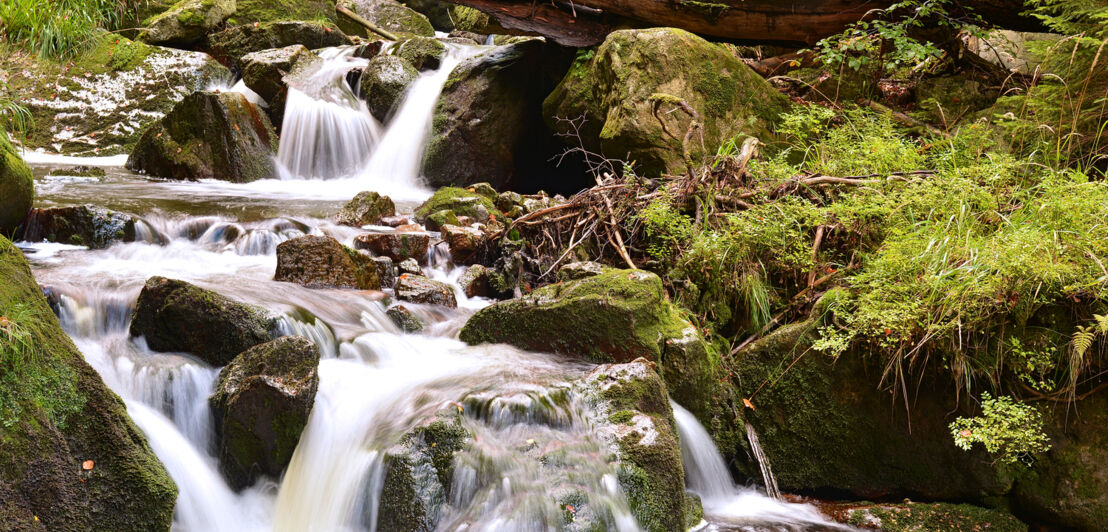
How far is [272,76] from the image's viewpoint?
11242 millimetres

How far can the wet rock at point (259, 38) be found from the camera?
13023 millimetres

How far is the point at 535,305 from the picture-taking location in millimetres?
4480

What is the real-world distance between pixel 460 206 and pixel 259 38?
304 inches

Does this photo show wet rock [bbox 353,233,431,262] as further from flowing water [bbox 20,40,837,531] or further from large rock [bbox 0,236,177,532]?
large rock [bbox 0,236,177,532]

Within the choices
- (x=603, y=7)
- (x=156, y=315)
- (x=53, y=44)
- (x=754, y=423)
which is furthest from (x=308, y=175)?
(x=754, y=423)

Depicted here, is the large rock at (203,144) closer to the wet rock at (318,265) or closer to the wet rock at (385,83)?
the wet rock at (385,83)

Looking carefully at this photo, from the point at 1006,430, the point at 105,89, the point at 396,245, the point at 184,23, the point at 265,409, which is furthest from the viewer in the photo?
the point at 184,23

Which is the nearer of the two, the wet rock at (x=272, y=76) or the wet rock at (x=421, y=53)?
the wet rock at (x=272, y=76)

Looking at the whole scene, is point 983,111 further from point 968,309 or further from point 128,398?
point 128,398

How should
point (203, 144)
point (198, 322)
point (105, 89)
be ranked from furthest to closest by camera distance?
point (105, 89) < point (203, 144) < point (198, 322)

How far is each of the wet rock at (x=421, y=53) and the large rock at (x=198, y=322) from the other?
26.7 ft

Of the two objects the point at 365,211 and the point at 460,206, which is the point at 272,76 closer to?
the point at 365,211

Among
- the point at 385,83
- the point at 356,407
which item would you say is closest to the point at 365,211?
the point at 356,407

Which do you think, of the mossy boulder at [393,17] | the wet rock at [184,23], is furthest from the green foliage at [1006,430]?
the mossy boulder at [393,17]
